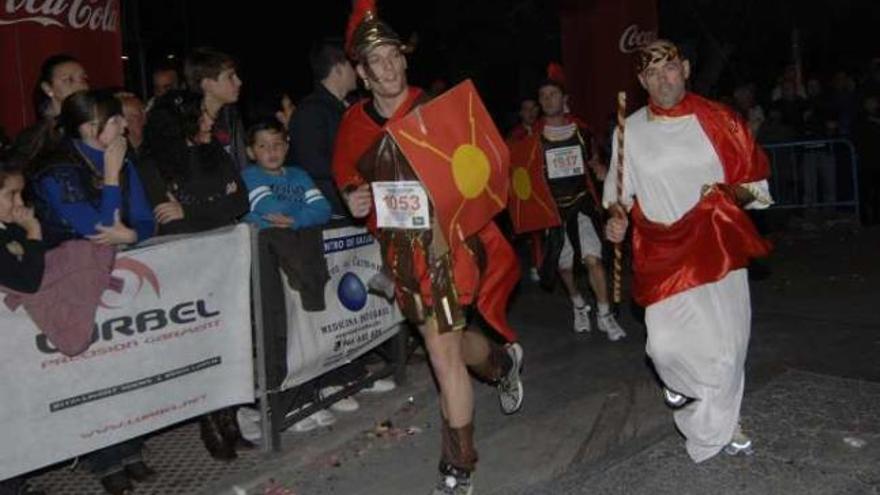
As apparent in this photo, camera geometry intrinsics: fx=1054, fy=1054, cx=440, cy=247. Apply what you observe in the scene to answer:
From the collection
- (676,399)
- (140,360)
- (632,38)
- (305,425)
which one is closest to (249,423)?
(305,425)

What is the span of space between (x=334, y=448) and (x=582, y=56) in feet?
27.3

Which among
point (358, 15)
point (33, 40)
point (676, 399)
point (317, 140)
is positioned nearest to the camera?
point (358, 15)

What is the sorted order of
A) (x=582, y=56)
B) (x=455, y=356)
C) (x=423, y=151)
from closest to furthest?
(x=423, y=151), (x=455, y=356), (x=582, y=56)

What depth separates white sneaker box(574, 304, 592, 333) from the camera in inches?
307

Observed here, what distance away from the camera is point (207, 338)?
5066 mm

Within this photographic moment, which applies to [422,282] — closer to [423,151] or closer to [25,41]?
[423,151]

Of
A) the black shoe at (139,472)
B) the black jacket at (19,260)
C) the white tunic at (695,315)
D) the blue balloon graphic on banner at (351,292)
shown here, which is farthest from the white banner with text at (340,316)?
the white tunic at (695,315)

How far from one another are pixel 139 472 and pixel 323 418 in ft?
3.72

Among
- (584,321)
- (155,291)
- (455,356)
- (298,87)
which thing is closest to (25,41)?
(155,291)

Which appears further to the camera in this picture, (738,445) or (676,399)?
(676,399)

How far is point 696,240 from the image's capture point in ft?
15.7

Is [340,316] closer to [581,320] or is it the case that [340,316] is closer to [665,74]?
[665,74]

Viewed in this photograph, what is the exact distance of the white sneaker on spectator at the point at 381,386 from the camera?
6465 millimetres

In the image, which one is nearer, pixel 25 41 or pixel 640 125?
pixel 640 125
